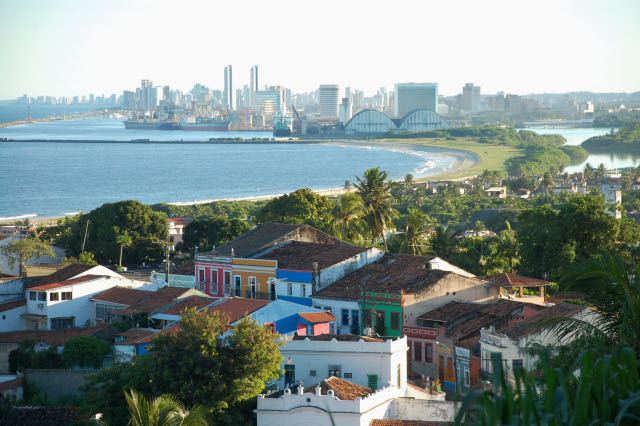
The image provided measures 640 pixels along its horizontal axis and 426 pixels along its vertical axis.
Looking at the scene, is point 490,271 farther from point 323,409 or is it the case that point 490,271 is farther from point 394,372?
point 323,409

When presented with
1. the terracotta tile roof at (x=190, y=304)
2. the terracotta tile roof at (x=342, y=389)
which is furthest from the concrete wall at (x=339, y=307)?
the terracotta tile roof at (x=342, y=389)

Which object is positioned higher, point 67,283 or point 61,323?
point 67,283

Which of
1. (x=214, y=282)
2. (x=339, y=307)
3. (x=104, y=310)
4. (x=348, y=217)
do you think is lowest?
(x=104, y=310)

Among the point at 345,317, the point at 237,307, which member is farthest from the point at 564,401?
the point at 345,317

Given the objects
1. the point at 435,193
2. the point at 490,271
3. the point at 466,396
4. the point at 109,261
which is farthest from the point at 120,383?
the point at 435,193

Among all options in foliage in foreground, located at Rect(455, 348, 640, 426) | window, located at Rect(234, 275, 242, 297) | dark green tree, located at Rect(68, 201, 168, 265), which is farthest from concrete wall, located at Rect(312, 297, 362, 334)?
foliage in foreground, located at Rect(455, 348, 640, 426)

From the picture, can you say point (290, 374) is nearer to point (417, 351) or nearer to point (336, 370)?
point (336, 370)
